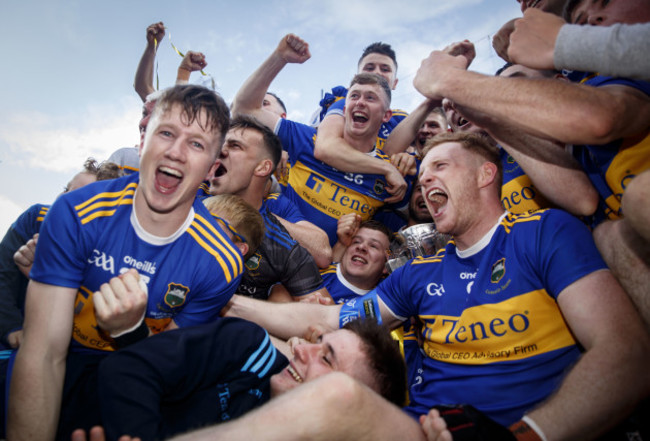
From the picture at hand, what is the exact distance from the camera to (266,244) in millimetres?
3746

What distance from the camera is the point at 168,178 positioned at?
233 centimetres

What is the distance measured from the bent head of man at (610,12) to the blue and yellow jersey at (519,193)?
1173 mm

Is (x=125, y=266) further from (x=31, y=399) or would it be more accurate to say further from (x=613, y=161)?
(x=613, y=161)

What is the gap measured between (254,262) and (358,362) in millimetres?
1725

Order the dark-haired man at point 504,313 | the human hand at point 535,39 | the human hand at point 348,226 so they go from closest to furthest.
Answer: the dark-haired man at point 504,313
the human hand at point 535,39
the human hand at point 348,226

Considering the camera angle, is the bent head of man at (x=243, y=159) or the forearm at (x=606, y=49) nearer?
the forearm at (x=606, y=49)

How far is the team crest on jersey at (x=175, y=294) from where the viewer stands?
7.41ft

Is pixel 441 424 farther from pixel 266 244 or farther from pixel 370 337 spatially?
pixel 266 244

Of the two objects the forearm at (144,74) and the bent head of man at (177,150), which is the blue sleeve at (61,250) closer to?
the bent head of man at (177,150)

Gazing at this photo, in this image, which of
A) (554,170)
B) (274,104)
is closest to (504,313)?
(554,170)

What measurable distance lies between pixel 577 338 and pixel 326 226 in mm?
2991

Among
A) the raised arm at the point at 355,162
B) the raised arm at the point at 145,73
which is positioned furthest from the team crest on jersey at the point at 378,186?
the raised arm at the point at 145,73

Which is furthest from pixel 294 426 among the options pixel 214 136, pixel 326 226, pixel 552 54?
pixel 326 226

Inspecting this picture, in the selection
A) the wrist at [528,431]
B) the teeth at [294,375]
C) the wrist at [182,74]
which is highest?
the wrist at [182,74]
